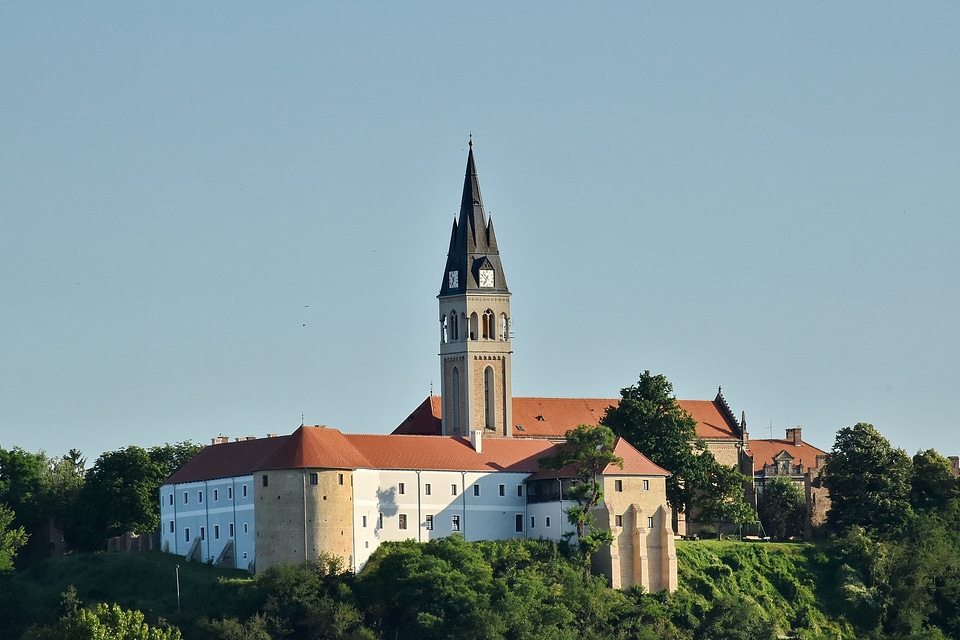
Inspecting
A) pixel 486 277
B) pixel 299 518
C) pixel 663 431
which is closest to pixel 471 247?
pixel 486 277

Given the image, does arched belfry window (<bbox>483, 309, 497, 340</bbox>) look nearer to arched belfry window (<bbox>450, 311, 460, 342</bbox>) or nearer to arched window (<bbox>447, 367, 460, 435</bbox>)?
arched belfry window (<bbox>450, 311, 460, 342</bbox>)

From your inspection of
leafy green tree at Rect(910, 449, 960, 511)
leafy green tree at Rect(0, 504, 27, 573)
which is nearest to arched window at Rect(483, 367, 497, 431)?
leafy green tree at Rect(910, 449, 960, 511)

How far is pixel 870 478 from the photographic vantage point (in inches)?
4914

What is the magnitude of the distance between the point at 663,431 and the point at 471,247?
15.6m

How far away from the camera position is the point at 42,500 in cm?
12556

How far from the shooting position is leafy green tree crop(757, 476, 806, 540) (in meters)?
131

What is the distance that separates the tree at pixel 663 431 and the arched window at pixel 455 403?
7927 millimetres

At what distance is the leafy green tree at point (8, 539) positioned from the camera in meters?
117

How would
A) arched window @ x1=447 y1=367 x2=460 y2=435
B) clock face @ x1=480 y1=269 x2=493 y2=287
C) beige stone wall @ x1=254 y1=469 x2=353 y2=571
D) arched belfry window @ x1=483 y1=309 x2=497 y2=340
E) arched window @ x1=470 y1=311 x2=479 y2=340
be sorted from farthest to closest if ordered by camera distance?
clock face @ x1=480 y1=269 x2=493 y2=287, arched belfry window @ x1=483 y1=309 x2=497 y2=340, arched window @ x1=470 y1=311 x2=479 y2=340, arched window @ x1=447 y1=367 x2=460 y2=435, beige stone wall @ x1=254 y1=469 x2=353 y2=571

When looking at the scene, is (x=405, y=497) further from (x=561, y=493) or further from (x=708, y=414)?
(x=708, y=414)

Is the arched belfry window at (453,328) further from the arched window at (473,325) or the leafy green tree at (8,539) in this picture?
the leafy green tree at (8,539)

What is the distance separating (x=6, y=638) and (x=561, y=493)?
90.3 ft

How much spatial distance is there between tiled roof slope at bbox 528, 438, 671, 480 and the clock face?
49.7ft

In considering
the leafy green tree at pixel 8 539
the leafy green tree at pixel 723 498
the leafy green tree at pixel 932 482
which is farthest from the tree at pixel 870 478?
the leafy green tree at pixel 8 539
